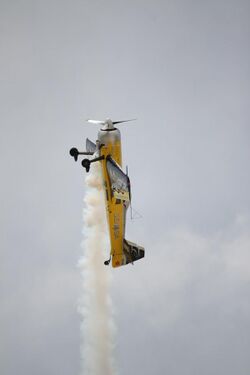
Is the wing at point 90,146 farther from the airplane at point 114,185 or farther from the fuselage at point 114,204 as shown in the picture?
the fuselage at point 114,204

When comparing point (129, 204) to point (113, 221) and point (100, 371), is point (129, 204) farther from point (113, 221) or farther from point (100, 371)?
point (100, 371)

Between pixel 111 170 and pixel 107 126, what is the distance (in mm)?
4657

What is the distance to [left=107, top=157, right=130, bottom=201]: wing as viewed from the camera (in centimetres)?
5881

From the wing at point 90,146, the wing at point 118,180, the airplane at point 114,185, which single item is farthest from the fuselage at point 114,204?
the wing at point 90,146

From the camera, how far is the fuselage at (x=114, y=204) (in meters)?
61.0

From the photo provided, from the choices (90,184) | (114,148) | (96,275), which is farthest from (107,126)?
(96,275)

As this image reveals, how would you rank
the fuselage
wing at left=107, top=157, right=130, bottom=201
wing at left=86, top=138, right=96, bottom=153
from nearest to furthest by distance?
wing at left=107, top=157, right=130, bottom=201 → the fuselage → wing at left=86, top=138, right=96, bottom=153

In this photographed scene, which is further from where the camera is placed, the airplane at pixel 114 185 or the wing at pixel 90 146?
the wing at pixel 90 146

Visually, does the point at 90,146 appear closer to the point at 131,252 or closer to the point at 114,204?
the point at 114,204

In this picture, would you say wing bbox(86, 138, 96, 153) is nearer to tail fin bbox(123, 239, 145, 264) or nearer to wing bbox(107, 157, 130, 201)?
wing bbox(107, 157, 130, 201)

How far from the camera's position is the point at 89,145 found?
6419 centimetres

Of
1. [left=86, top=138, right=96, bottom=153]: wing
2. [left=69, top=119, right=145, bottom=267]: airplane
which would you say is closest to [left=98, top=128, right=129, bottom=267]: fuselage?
[left=69, top=119, right=145, bottom=267]: airplane

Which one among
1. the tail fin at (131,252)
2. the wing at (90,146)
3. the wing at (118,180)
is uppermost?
the wing at (90,146)

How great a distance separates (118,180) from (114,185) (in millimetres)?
681
